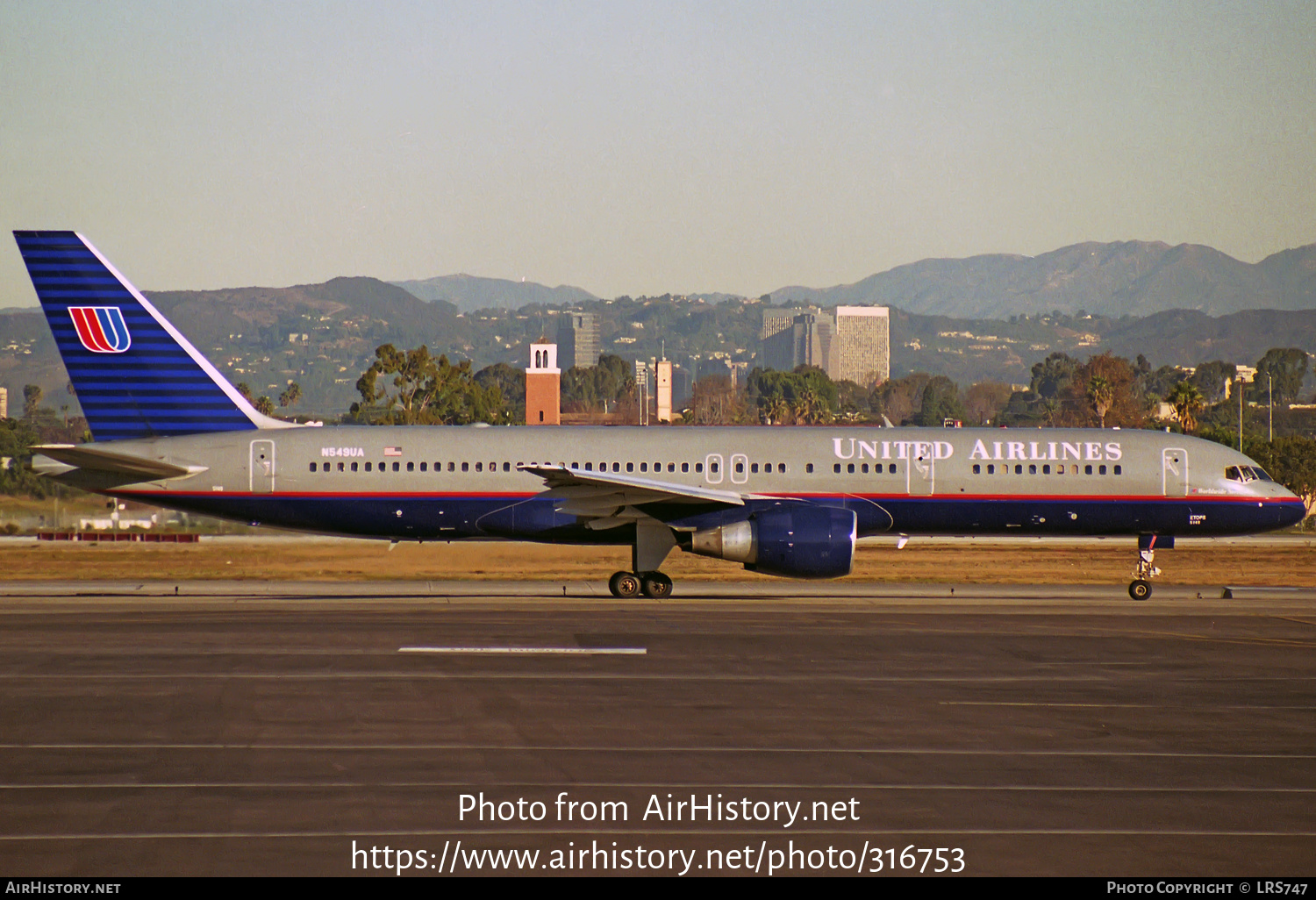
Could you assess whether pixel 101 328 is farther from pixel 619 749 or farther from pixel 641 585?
pixel 619 749

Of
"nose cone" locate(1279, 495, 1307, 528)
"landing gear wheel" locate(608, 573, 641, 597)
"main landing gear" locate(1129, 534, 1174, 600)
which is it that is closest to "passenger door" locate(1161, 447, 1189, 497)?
"main landing gear" locate(1129, 534, 1174, 600)

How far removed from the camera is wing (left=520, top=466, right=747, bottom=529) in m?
26.3

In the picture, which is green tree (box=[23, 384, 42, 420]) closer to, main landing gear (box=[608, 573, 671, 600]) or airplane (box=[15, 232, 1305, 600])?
airplane (box=[15, 232, 1305, 600])

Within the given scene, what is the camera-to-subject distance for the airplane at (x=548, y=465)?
92.8 feet

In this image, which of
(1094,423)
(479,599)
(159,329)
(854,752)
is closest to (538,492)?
(479,599)

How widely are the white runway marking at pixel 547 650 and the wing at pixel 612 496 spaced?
642cm

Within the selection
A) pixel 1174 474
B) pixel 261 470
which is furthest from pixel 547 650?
pixel 1174 474

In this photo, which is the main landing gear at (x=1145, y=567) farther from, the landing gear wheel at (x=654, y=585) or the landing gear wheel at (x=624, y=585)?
the landing gear wheel at (x=624, y=585)

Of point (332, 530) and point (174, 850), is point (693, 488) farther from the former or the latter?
point (174, 850)


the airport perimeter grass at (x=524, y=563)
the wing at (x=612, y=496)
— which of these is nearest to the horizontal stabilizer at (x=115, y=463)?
the airport perimeter grass at (x=524, y=563)

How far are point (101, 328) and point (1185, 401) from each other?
86.7m

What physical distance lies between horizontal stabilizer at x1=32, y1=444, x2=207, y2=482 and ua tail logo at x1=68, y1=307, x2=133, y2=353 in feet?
7.78

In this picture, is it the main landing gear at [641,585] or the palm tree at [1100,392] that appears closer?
the main landing gear at [641,585]

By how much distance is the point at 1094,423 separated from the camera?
127m
